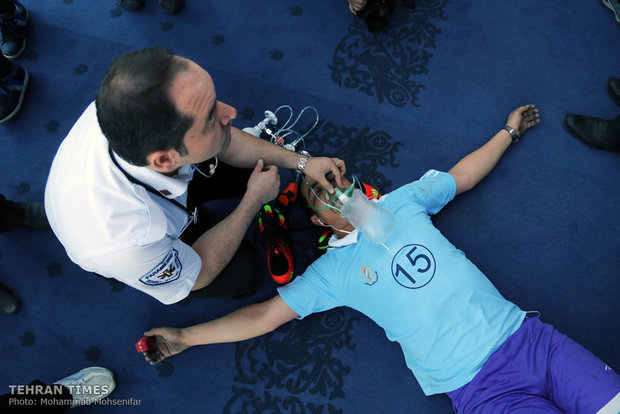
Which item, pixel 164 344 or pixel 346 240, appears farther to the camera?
pixel 164 344

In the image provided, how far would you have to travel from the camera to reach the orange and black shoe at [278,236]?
1809 mm

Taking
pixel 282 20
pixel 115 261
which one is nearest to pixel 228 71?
pixel 282 20

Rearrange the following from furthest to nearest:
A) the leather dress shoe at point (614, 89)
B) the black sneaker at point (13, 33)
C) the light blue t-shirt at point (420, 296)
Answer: the black sneaker at point (13, 33) → the leather dress shoe at point (614, 89) → the light blue t-shirt at point (420, 296)

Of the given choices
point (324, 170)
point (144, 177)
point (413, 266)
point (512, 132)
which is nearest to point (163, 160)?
point (144, 177)

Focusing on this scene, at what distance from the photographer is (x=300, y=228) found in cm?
199

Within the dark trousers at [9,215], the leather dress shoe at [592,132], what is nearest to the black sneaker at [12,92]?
the dark trousers at [9,215]

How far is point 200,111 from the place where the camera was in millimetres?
1102

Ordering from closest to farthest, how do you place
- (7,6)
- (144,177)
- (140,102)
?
1. (140,102)
2. (144,177)
3. (7,6)

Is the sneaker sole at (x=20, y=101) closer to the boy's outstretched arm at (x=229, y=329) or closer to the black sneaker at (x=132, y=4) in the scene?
the black sneaker at (x=132, y=4)

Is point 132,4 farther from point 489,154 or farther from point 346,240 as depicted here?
point 489,154

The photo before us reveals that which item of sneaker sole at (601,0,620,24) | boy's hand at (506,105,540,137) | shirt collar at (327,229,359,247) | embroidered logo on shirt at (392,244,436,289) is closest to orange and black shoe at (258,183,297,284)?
shirt collar at (327,229,359,247)

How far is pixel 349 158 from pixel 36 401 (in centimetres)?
167

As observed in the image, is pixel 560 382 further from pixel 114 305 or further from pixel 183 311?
pixel 114 305

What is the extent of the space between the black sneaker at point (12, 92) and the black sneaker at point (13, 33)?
19 centimetres
